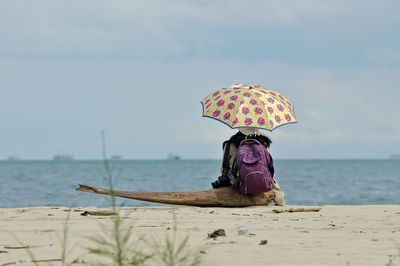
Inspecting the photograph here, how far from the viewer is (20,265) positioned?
4117 millimetres

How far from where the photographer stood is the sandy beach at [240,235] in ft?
14.5

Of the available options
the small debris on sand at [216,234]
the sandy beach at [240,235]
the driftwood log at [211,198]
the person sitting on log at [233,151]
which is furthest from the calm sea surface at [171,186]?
the person sitting on log at [233,151]

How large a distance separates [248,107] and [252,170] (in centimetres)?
126

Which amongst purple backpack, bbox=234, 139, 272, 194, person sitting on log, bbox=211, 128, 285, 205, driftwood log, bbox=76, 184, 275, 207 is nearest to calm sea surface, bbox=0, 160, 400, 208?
driftwood log, bbox=76, 184, 275, 207

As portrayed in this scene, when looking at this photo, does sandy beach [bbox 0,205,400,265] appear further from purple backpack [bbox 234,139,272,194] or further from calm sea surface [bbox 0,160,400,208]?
calm sea surface [bbox 0,160,400,208]

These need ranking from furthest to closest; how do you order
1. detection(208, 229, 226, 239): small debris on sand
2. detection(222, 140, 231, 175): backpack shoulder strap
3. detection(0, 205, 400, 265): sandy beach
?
1. detection(222, 140, 231, 175): backpack shoulder strap
2. detection(208, 229, 226, 239): small debris on sand
3. detection(0, 205, 400, 265): sandy beach

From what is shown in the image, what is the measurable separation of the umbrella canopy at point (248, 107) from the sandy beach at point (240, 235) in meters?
1.53

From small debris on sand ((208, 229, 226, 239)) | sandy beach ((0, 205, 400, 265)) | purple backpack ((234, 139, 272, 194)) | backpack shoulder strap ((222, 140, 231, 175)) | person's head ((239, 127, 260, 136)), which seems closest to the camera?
sandy beach ((0, 205, 400, 265))

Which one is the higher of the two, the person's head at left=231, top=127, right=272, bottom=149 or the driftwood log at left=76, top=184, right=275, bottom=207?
the person's head at left=231, top=127, right=272, bottom=149

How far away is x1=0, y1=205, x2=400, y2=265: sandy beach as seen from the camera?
4.41 metres

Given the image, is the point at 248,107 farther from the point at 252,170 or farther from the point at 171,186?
the point at 171,186

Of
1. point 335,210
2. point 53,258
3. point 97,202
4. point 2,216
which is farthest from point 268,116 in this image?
point 97,202

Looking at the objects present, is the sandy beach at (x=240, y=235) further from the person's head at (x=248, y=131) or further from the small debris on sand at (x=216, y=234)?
the person's head at (x=248, y=131)

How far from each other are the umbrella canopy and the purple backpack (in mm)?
470
